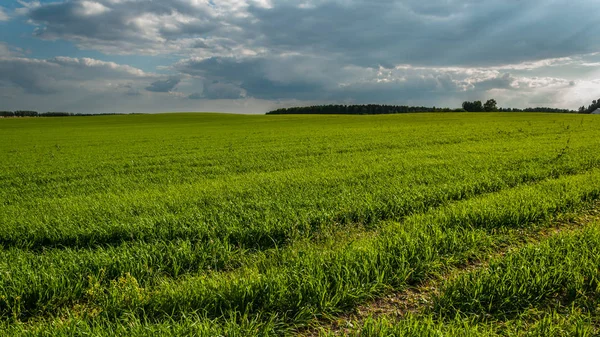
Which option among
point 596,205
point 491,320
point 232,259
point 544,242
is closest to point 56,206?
point 232,259

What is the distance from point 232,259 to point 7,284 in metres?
2.90

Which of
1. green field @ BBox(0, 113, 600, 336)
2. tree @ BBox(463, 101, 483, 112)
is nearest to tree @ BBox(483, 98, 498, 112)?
tree @ BBox(463, 101, 483, 112)

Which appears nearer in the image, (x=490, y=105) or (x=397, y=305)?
(x=397, y=305)

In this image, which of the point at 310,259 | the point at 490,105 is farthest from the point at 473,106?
the point at 310,259

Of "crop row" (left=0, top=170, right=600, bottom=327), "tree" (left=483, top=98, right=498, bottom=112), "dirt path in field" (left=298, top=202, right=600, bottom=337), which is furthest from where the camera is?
"tree" (left=483, top=98, right=498, bottom=112)

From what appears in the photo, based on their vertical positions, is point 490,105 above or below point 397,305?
above

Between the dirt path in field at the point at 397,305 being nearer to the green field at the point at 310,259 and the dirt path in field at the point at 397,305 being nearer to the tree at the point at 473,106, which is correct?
the green field at the point at 310,259

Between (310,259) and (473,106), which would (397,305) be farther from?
(473,106)

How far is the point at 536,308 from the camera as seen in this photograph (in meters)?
3.87

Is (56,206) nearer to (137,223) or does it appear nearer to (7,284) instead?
(137,223)

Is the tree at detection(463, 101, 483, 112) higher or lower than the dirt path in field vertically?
higher

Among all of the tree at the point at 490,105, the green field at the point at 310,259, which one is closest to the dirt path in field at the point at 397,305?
the green field at the point at 310,259

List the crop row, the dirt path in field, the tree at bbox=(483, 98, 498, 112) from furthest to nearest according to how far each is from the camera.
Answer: the tree at bbox=(483, 98, 498, 112) → the crop row → the dirt path in field

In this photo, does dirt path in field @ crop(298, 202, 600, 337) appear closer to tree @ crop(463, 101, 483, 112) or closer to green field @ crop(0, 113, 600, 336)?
green field @ crop(0, 113, 600, 336)
